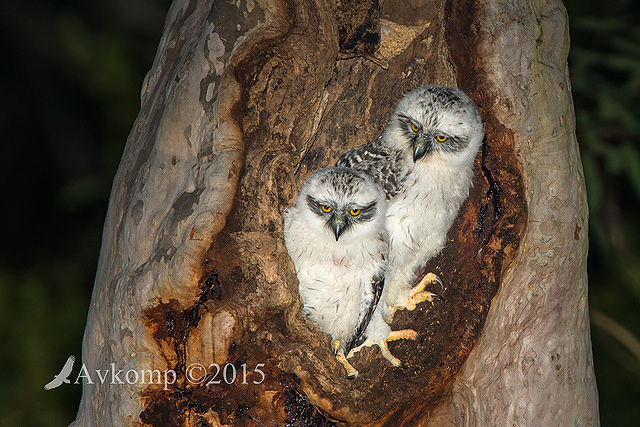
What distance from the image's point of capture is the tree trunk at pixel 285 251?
2855mm

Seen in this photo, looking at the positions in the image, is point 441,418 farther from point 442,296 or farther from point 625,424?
point 625,424

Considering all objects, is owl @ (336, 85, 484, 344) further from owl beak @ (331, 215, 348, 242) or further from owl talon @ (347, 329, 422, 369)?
owl beak @ (331, 215, 348, 242)

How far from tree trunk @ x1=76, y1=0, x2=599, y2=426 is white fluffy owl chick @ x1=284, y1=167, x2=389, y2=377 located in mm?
287

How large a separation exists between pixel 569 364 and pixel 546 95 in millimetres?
1368

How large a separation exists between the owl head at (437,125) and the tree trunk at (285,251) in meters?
0.10

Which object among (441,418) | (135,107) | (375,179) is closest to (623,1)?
(375,179)

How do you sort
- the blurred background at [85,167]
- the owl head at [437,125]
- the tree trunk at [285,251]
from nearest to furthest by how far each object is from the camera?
the tree trunk at [285,251] < the owl head at [437,125] < the blurred background at [85,167]

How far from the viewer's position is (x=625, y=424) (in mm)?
6738

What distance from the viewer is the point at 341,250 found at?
3426 millimetres

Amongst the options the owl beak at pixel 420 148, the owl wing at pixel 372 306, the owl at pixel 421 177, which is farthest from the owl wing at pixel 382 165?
the owl wing at pixel 372 306

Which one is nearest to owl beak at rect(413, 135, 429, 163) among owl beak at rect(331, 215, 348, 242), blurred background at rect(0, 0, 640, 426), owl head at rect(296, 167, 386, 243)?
owl head at rect(296, 167, 386, 243)

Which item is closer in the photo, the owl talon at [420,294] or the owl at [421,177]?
the owl at [421,177]

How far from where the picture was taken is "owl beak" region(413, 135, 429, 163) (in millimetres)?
3488

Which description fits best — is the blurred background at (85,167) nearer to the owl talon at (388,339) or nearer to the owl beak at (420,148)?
the owl beak at (420,148)
